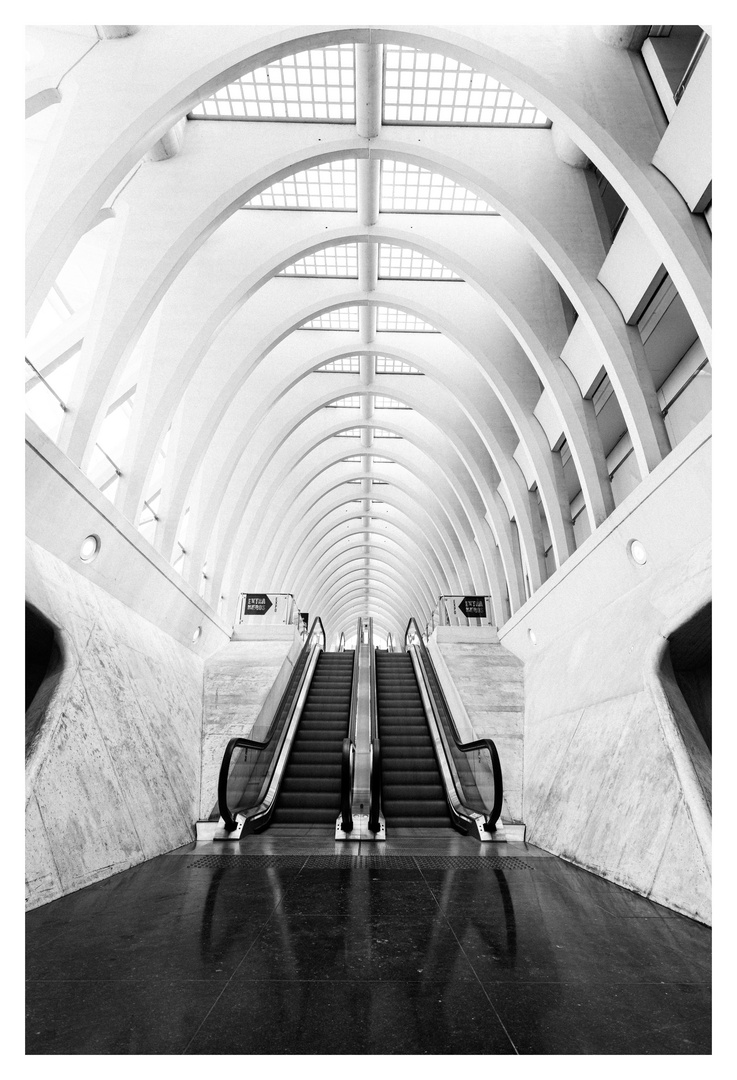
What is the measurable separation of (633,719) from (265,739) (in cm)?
631

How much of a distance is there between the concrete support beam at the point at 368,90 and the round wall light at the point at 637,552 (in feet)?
26.2

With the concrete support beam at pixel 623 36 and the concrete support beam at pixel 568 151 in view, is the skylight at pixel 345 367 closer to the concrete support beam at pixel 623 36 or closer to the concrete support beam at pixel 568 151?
the concrete support beam at pixel 568 151

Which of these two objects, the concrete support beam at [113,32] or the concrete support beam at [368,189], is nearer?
the concrete support beam at [113,32]

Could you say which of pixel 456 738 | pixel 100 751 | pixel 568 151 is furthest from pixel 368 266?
pixel 100 751

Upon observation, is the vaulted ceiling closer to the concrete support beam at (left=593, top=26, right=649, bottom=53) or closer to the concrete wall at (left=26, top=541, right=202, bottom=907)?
the concrete support beam at (left=593, top=26, right=649, bottom=53)

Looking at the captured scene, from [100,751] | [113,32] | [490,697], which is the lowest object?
[100,751]

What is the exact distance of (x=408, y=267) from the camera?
17594mm

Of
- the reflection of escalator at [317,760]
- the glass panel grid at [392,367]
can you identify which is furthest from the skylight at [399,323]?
the reflection of escalator at [317,760]

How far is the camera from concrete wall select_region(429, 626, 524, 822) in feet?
41.5

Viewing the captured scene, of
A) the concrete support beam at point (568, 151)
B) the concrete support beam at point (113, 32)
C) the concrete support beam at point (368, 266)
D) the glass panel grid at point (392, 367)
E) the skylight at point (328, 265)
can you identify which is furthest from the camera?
the glass panel grid at point (392, 367)

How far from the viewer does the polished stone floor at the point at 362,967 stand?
310 centimetres

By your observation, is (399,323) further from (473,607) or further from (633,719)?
(633,719)

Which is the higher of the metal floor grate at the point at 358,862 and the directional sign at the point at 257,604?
the directional sign at the point at 257,604

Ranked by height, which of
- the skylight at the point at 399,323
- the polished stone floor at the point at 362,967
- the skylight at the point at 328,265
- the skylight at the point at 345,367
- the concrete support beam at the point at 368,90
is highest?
the skylight at the point at 328,265
